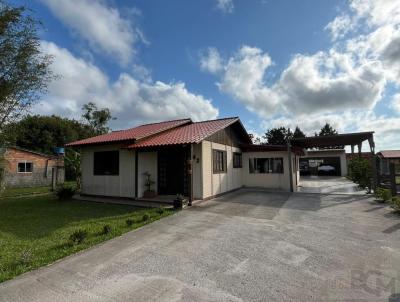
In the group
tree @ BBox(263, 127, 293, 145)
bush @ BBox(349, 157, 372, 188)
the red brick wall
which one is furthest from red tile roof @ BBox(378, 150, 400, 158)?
the red brick wall

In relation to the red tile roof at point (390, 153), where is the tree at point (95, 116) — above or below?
above

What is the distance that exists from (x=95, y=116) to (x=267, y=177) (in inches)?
998

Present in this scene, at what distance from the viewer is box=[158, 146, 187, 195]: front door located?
37.3ft

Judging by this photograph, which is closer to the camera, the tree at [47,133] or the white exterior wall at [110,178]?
the white exterior wall at [110,178]

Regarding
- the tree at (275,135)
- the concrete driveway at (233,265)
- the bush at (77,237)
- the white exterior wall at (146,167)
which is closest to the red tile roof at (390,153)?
the tree at (275,135)

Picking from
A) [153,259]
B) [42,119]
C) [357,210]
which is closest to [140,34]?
[153,259]

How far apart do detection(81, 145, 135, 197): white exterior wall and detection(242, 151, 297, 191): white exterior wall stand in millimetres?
7798

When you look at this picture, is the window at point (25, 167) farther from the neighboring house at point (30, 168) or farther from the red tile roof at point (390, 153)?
the red tile roof at point (390, 153)

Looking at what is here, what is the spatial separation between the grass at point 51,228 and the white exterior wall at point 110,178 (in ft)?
4.09

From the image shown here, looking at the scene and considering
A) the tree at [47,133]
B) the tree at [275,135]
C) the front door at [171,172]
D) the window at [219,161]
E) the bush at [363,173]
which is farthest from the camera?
the tree at [275,135]

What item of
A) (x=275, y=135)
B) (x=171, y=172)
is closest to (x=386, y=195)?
(x=171, y=172)

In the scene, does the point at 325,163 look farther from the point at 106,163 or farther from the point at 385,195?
the point at 106,163

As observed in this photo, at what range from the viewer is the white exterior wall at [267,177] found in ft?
48.0

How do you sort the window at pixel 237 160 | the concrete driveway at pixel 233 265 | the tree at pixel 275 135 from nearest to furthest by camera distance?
the concrete driveway at pixel 233 265 → the window at pixel 237 160 → the tree at pixel 275 135
